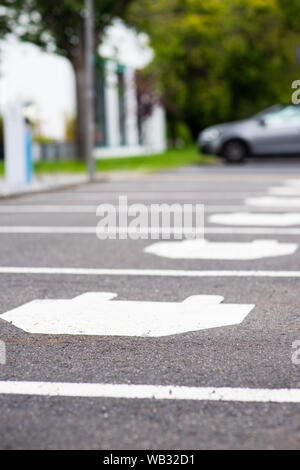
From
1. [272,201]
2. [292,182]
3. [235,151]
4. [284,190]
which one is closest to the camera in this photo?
[272,201]

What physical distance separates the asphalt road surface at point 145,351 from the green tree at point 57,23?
19.5m

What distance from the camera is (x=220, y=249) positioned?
357 inches

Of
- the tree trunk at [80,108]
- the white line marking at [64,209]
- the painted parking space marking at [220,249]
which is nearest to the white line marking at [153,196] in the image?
the white line marking at [64,209]

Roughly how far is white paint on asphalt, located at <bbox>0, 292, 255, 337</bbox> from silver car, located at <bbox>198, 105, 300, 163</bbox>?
1904 cm

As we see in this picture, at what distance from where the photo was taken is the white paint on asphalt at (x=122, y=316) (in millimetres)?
5555

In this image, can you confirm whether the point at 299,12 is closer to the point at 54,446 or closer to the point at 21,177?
the point at 21,177

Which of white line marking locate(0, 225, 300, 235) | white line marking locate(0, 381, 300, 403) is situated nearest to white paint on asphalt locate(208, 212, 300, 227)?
white line marking locate(0, 225, 300, 235)

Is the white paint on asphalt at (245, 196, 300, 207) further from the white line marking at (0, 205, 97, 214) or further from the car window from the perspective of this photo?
the car window

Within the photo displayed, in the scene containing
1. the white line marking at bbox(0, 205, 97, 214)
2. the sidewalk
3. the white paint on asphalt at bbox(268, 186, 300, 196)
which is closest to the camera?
the white line marking at bbox(0, 205, 97, 214)

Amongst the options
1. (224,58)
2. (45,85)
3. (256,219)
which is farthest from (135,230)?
(224,58)

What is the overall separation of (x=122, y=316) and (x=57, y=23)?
951 inches

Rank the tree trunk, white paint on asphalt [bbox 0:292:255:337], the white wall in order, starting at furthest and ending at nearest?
the white wall → the tree trunk → white paint on asphalt [bbox 0:292:255:337]

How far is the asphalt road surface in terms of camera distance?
12.4ft

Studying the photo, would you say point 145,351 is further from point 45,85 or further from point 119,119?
point 119,119
